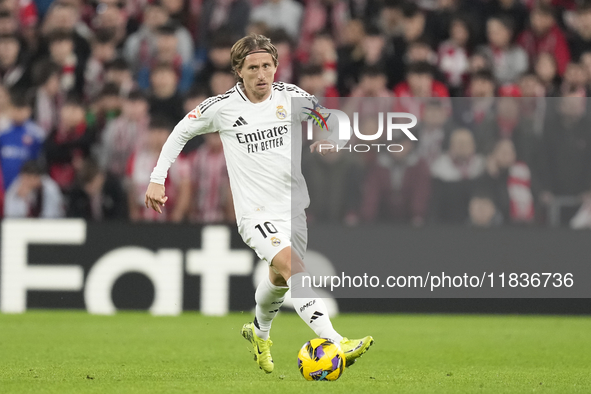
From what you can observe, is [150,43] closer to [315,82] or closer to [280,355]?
[315,82]

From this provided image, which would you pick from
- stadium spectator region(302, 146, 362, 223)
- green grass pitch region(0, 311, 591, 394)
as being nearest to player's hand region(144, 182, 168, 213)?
green grass pitch region(0, 311, 591, 394)

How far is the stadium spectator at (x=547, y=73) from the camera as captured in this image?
39.6 ft

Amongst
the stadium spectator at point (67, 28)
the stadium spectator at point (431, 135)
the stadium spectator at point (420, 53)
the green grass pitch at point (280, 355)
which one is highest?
the stadium spectator at point (67, 28)

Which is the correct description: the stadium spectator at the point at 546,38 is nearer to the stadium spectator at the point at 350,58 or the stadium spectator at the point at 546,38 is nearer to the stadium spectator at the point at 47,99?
the stadium spectator at the point at 350,58

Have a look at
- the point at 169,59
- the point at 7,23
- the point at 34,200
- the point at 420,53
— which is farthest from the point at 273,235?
the point at 7,23

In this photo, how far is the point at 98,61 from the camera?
13289 millimetres

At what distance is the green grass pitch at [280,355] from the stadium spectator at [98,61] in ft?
10.3

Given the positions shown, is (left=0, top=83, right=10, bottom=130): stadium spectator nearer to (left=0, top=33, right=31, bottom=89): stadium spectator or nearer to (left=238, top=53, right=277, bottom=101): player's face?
(left=0, top=33, right=31, bottom=89): stadium spectator

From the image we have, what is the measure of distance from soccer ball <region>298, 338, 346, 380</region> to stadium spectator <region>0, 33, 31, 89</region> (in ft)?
26.8

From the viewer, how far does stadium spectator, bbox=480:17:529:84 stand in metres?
12.6

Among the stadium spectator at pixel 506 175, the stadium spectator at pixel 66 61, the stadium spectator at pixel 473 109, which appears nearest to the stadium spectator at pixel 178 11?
the stadium spectator at pixel 66 61

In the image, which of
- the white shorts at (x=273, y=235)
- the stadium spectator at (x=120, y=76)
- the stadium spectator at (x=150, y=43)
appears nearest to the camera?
the white shorts at (x=273, y=235)

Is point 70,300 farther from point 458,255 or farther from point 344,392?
point 344,392

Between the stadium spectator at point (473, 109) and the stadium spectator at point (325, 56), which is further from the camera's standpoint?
the stadium spectator at point (325, 56)
